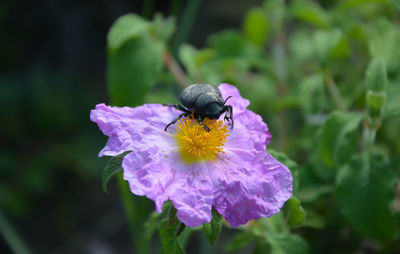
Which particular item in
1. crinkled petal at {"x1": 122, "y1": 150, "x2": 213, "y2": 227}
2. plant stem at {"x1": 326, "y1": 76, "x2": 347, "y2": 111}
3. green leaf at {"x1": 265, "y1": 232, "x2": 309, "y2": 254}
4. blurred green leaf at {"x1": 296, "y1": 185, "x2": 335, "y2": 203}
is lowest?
blurred green leaf at {"x1": 296, "y1": 185, "x2": 335, "y2": 203}

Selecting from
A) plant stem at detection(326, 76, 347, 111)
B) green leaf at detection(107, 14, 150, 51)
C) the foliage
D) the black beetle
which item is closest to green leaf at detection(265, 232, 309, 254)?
the foliage

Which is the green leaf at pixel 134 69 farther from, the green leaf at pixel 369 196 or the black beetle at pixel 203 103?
the green leaf at pixel 369 196

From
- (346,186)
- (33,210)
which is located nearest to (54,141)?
(33,210)

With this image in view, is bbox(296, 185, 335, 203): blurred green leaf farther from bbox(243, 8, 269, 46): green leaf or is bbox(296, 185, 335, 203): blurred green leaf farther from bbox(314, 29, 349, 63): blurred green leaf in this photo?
bbox(243, 8, 269, 46): green leaf

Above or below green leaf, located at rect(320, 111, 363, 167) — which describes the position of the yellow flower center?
above

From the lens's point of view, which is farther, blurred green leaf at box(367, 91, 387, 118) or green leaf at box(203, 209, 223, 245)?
blurred green leaf at box(367, 91, 387, 118)

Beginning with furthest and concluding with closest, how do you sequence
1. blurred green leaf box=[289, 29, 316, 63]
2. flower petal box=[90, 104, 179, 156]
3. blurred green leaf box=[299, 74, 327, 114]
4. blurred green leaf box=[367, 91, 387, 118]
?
blurred green leaf box=[289, 29, 316, 63]
blurred green leaf box=[299, 74, 327, 114]
blurred green leaf box=[367, 91, 387, 118]
flower petal box=[90, 104, 179, 156]

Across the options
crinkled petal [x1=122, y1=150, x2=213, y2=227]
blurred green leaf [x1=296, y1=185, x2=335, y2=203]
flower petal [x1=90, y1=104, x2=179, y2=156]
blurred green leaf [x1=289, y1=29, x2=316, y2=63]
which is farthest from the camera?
blurred green leaf [x1=289, y1=29, x2=316, y2=63]
